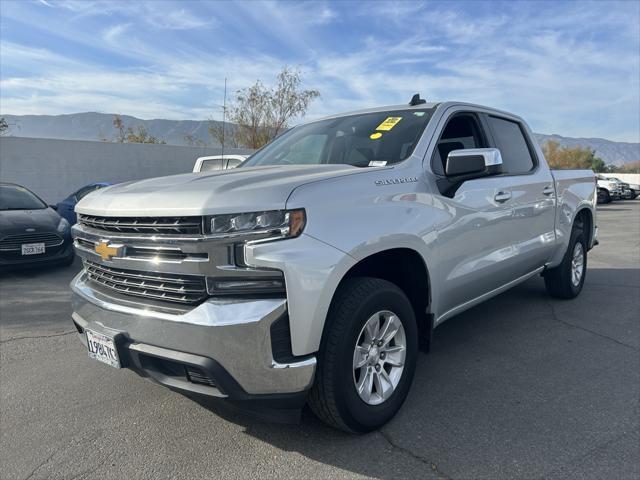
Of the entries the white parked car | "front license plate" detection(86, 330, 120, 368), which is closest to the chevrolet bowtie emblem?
"front license plate" detection(86, 330, 120, 368)

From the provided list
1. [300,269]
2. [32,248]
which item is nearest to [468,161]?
[300,269]

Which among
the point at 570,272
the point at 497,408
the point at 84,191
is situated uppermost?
the point at 84,191

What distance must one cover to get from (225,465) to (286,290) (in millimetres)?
1022

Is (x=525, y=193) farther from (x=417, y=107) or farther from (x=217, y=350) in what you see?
(x=217, y=350)

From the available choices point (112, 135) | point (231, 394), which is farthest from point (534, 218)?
point (112, 135)

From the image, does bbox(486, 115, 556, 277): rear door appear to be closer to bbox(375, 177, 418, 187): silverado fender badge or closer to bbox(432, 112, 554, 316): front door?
bbox(432, 112, 554, 316): front door

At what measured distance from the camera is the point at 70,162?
57.2ft

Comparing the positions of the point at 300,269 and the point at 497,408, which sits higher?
the point at 300,269

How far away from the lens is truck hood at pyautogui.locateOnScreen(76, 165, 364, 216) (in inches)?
86.4

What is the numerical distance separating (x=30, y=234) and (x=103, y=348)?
5.49 meters

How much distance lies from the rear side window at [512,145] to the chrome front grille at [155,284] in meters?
2.88

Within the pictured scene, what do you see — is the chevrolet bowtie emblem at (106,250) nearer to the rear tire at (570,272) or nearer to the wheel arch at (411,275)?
the wheel arch at (411,275)

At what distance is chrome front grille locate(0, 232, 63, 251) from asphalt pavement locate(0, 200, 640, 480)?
2874 millimetres

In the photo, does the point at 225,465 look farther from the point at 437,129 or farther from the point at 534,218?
the point at 534,218
